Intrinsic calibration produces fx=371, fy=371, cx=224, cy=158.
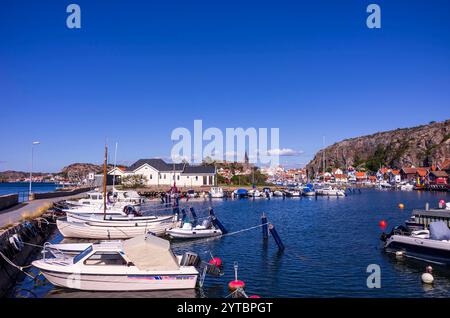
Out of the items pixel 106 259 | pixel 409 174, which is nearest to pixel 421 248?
pixel 106 259

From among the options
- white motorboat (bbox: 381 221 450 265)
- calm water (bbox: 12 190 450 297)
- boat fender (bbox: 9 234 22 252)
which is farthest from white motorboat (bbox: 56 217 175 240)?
white motorboat (bbox: 381 221 450 265)

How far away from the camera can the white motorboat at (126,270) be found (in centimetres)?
1942

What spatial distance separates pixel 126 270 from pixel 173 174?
3517 inches

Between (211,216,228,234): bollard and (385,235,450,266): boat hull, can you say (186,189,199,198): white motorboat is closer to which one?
(211,216,228,234): bollard

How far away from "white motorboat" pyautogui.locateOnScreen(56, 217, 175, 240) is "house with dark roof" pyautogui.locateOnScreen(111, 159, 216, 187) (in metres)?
70.7

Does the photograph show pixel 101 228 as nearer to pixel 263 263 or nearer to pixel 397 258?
pixel 263 263

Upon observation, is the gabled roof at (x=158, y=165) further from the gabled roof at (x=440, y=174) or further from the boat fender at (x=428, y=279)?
the gabled roof at (x=440, y=174)

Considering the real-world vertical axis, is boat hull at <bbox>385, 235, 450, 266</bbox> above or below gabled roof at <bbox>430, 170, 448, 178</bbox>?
below

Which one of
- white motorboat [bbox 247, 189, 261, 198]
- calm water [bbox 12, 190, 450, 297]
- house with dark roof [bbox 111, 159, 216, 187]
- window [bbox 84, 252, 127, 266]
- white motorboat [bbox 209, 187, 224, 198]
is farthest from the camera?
house with dark roof [bbox 111, 159, 216, 187]

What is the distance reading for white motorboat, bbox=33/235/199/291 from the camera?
1942 centimetres

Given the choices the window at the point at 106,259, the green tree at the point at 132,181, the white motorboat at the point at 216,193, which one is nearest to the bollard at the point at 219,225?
the window at the point at 106,259

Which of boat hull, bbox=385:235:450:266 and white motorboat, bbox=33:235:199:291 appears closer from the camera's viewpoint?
white motorboat, bbox=33:235:199:291
